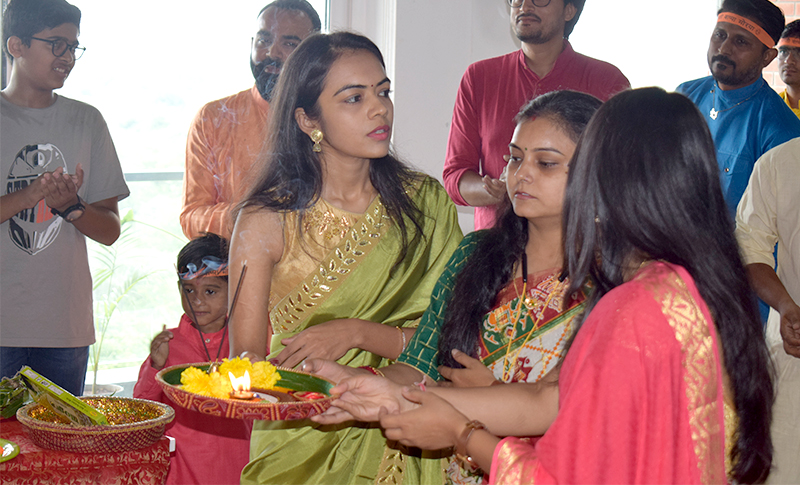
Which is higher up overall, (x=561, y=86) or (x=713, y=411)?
(x=561, y=86)

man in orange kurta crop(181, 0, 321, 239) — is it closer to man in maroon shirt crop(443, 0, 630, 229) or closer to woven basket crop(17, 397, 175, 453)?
man in maroon shirt crop(443, 0, 630, 229)

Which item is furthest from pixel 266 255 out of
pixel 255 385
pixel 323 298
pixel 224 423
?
pixel 224 423

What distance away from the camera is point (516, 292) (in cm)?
191

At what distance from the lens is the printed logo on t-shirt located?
2869 millimetres

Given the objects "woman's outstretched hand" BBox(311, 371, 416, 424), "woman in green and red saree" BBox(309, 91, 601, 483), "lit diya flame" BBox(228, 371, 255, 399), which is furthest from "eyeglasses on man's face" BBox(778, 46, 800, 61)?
"lit diya flame" BBox(228, 371, 255, 399)

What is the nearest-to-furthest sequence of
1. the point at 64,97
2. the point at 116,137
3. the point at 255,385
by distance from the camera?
the point at 255,385
the point at 64,97
the point at 116,137

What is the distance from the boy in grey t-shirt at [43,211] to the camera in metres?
2.85

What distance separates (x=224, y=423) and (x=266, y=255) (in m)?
0.96

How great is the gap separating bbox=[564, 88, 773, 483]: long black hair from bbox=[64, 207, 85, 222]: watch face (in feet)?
7.25

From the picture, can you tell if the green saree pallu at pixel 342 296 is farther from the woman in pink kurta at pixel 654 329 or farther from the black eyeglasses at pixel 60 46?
the black eyeglasses at pixel 60 46

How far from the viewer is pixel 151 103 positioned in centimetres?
356

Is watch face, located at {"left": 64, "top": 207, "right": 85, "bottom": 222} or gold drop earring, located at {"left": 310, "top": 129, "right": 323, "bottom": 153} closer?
gold drop earring, located at {"left": 310, "top": 129, "right": 323, "bottom": 153}

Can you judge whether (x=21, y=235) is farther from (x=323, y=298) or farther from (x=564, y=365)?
(x=564, y=365)

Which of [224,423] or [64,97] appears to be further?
[64,97]
